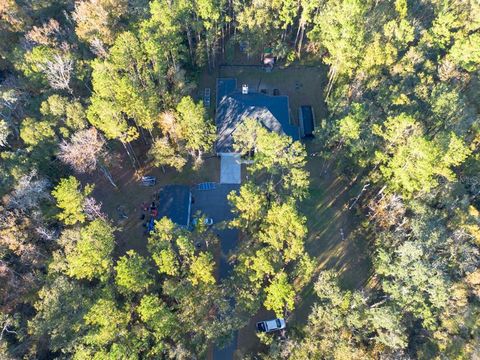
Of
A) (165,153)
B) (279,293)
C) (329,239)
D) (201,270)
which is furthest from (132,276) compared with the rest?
(329,239)

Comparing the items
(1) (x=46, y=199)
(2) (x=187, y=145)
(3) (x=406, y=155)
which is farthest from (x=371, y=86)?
(1) (x=46, y=199)

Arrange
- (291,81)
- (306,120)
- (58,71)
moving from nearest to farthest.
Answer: (58,71) → (306,120) → (291,81)

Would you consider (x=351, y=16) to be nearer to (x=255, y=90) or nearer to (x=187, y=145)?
(x=255, y=90)

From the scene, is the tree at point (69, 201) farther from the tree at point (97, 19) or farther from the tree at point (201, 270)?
the tree at point (97, 19)

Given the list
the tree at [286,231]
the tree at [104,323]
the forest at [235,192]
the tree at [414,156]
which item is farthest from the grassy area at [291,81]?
the tree at [104,323]

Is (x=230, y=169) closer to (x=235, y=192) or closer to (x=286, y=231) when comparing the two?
(x=235, y=192)

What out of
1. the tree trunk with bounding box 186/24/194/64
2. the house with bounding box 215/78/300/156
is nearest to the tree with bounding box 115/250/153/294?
the house with bounding box 215/78/300/156

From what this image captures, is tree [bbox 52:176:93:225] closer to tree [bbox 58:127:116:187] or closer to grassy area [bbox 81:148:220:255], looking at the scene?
tree [bbox 58:127:116:187]
